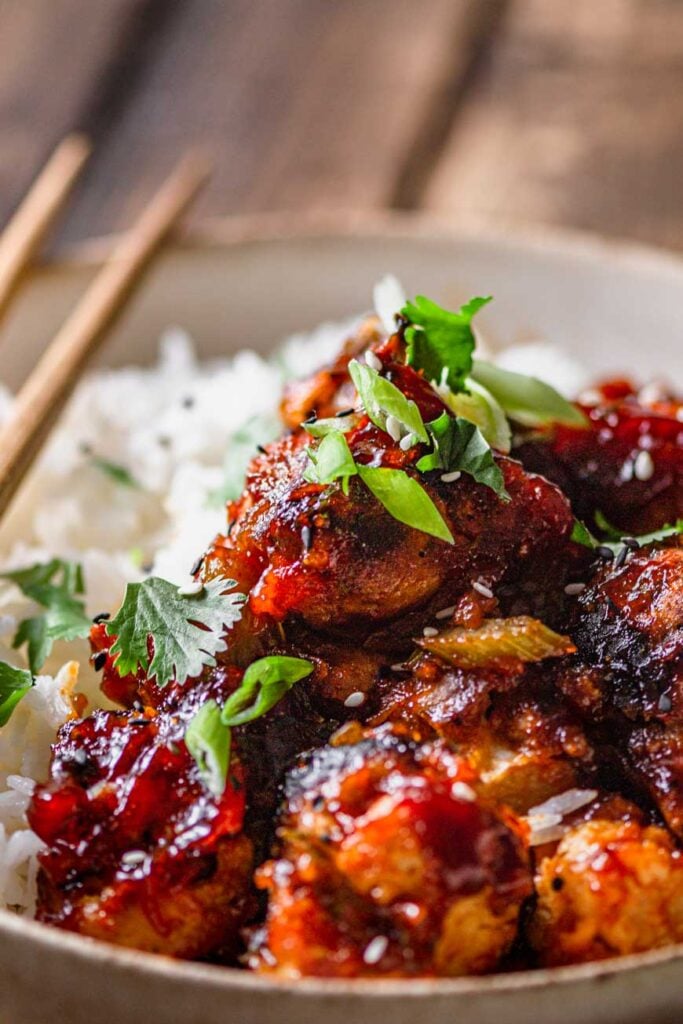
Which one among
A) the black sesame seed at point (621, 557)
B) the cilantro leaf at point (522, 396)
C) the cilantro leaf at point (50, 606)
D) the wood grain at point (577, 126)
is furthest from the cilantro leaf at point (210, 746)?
the wood grain at point (577, 126)

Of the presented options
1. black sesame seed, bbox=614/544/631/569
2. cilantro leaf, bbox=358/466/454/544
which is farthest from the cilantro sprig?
black sesame seed, bbox=614/544/631/569

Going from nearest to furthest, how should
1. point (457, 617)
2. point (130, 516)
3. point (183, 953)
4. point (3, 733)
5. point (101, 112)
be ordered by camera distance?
point (183, 953), point (457, 617), point (3, 733), point (130, 516), point (101, 112)

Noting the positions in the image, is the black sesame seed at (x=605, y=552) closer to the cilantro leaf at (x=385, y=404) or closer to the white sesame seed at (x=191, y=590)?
the cilantro leaf at (x=385, y=404)

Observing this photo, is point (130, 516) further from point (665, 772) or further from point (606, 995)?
point (606, 995)

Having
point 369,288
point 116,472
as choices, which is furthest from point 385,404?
point 369,288

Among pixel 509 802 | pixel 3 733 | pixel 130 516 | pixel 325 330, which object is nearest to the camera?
pixel 509 802

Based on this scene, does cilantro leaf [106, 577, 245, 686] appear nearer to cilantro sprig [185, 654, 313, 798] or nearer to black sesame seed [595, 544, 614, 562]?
cilantro sprig [185, 654, 313, 798]

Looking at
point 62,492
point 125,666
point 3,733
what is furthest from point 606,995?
point 62,492

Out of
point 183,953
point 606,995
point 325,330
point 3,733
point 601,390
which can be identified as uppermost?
point 3,733

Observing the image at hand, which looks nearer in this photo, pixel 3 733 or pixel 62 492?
pixel 3 733
